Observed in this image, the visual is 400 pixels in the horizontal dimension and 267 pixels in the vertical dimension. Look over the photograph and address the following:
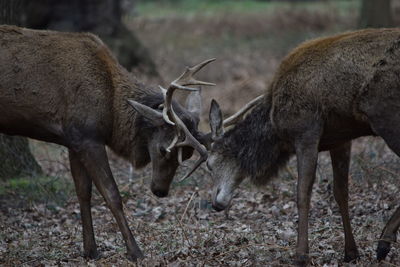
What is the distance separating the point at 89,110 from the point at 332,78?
2.78 metres

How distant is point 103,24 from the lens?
1836cm

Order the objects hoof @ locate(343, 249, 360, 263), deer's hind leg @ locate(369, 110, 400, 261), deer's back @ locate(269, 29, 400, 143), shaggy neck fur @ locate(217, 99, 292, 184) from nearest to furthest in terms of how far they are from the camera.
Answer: deer's hind leg @ locate(369, 110, 400, 261) < deer's back @ locate(269, 29, 400, 143) < hoof @ locate(343, 249, 360, 263) < shaggy neck fur @ locate(217, 99, 292, 184)

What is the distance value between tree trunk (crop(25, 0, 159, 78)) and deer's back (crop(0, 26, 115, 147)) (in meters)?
9.02

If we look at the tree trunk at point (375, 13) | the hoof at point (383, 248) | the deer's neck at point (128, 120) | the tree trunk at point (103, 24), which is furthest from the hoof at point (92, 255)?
the tree trunk at point (375, 13)

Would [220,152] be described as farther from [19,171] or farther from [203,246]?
[19,171]

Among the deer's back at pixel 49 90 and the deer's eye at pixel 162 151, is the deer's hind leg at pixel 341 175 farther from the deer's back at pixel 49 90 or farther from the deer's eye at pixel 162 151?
the deer's back at pixel 49 90

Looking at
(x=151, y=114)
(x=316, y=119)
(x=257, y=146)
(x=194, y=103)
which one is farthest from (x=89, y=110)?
(x=316, y=119)

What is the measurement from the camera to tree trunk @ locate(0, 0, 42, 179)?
37.2ft

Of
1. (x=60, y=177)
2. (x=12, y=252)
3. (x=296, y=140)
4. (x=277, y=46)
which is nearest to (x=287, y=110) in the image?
(x=296, y=140)

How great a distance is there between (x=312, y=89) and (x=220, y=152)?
148cm

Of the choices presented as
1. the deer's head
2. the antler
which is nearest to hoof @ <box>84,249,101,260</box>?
the deer's head

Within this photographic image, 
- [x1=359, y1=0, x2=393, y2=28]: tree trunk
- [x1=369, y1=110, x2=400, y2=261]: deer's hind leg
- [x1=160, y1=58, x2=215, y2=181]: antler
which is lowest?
[x1=359, y1=0, x2=393, y2=28]: tree trunk

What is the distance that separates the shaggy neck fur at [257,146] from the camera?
8.44 meters

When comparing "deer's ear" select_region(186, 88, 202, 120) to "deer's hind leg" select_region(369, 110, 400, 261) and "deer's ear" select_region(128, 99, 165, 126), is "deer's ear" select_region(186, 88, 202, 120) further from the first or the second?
"deer's hind leg" select_region(369, 110, 400, 261)
